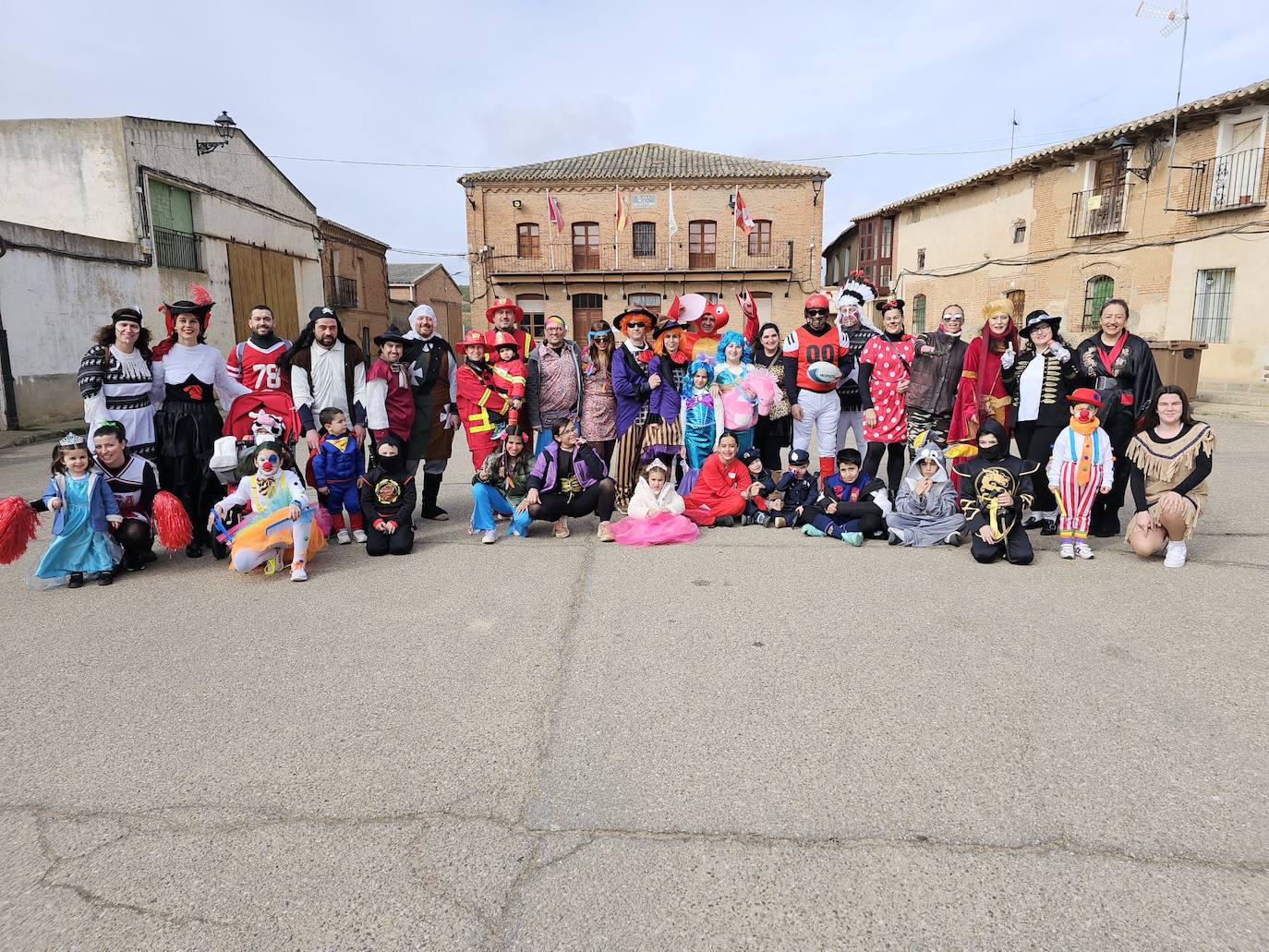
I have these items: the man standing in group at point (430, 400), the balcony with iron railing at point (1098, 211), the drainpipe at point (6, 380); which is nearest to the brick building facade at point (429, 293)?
the drainpipe at point (6, 380)

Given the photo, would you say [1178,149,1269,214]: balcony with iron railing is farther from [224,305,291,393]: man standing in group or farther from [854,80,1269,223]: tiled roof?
[224,305,291,393]: man standing in group

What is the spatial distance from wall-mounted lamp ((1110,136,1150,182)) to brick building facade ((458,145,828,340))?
37.0 feet

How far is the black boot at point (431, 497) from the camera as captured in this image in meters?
6.75

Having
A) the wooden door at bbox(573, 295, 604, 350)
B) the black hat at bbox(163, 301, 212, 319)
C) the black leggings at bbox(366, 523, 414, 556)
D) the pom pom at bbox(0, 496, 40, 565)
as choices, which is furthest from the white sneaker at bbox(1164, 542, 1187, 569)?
the wooden door at bbox(573, 295, 604, 350)

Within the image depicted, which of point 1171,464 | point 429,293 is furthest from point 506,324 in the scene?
point 429,293

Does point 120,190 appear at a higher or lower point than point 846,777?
higher

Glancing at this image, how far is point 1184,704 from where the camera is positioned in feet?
10.6

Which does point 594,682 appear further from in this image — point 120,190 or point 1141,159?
point 1141,159

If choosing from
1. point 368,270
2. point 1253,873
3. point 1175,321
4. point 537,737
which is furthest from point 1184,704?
point 368,270

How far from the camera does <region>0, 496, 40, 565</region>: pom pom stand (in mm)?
4762

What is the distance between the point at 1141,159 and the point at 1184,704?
18.8 m

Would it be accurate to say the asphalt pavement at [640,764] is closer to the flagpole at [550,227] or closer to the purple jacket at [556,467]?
the purple jacket at [556,467]

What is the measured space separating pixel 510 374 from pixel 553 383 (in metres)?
0.39

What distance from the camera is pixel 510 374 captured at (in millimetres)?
6254
